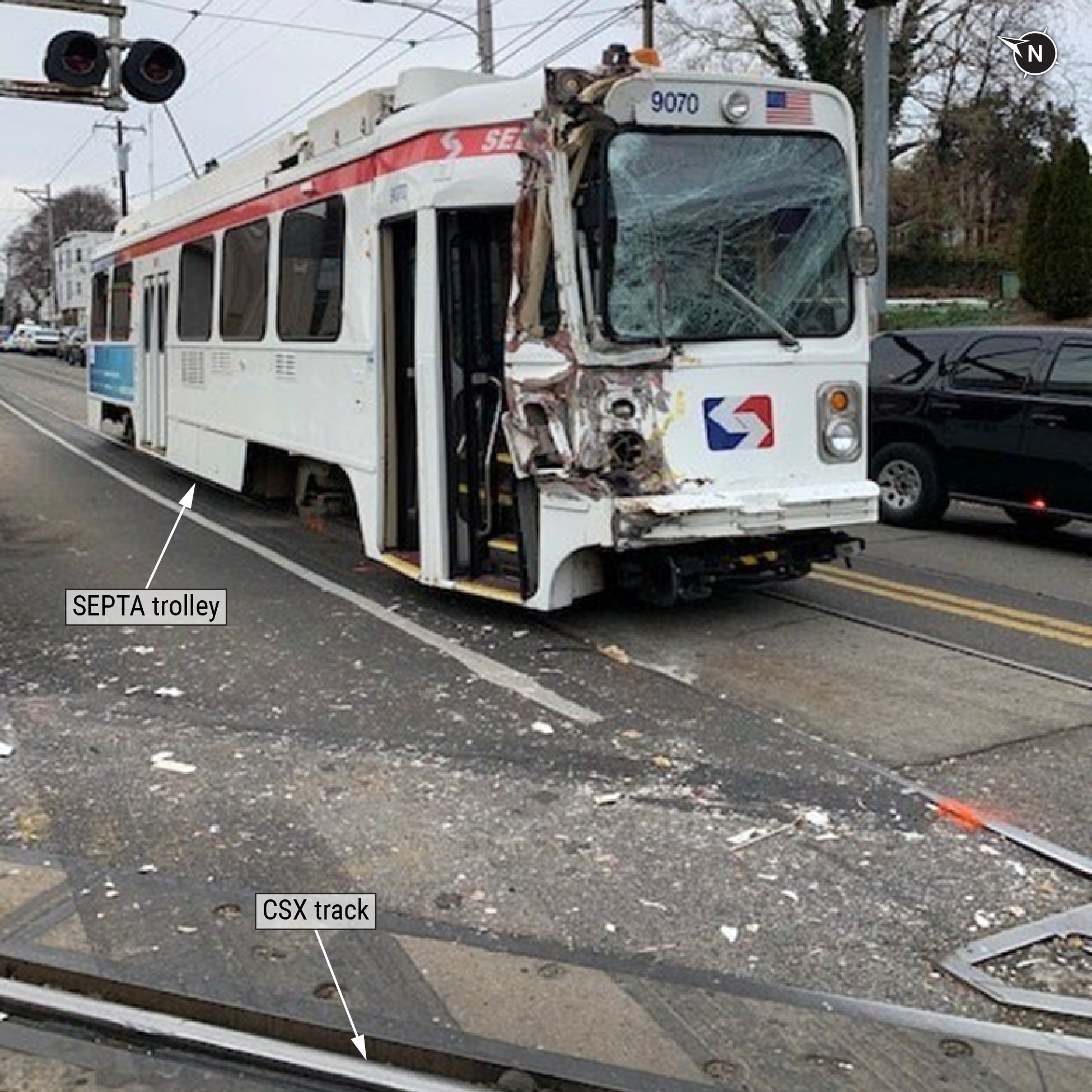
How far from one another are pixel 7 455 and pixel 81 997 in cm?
1545

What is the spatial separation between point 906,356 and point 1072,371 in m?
1.76

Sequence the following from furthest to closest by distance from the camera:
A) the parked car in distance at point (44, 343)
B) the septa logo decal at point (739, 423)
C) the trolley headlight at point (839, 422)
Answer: the parked car in distance at point (44, 343), the trolley headlight at point (839, 422), the septa logo decal at point (739, 423)

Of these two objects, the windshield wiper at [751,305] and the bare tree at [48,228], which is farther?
the bare tree at [48,228]

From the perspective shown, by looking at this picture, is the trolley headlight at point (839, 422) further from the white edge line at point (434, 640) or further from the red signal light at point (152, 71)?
the red signal light at point (152, 71)

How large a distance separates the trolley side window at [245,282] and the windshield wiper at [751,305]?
15.6 feet

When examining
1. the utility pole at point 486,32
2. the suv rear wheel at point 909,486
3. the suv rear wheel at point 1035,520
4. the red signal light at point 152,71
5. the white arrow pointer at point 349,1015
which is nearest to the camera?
the white arrow pointer at point 349,1015

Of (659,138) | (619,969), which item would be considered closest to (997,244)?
(659,138)

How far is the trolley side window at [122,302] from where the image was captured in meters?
16.0

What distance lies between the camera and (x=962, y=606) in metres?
8.22

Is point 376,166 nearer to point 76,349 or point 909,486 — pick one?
point 909,486

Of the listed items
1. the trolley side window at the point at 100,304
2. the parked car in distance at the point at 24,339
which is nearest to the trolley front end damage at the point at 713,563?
the trolley side window at the point at 100,304

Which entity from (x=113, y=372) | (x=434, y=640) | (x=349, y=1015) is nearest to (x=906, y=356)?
(x=434, y=640)

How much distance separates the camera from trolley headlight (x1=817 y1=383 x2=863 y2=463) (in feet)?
23.6

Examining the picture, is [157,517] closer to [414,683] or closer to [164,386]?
[164,386]
